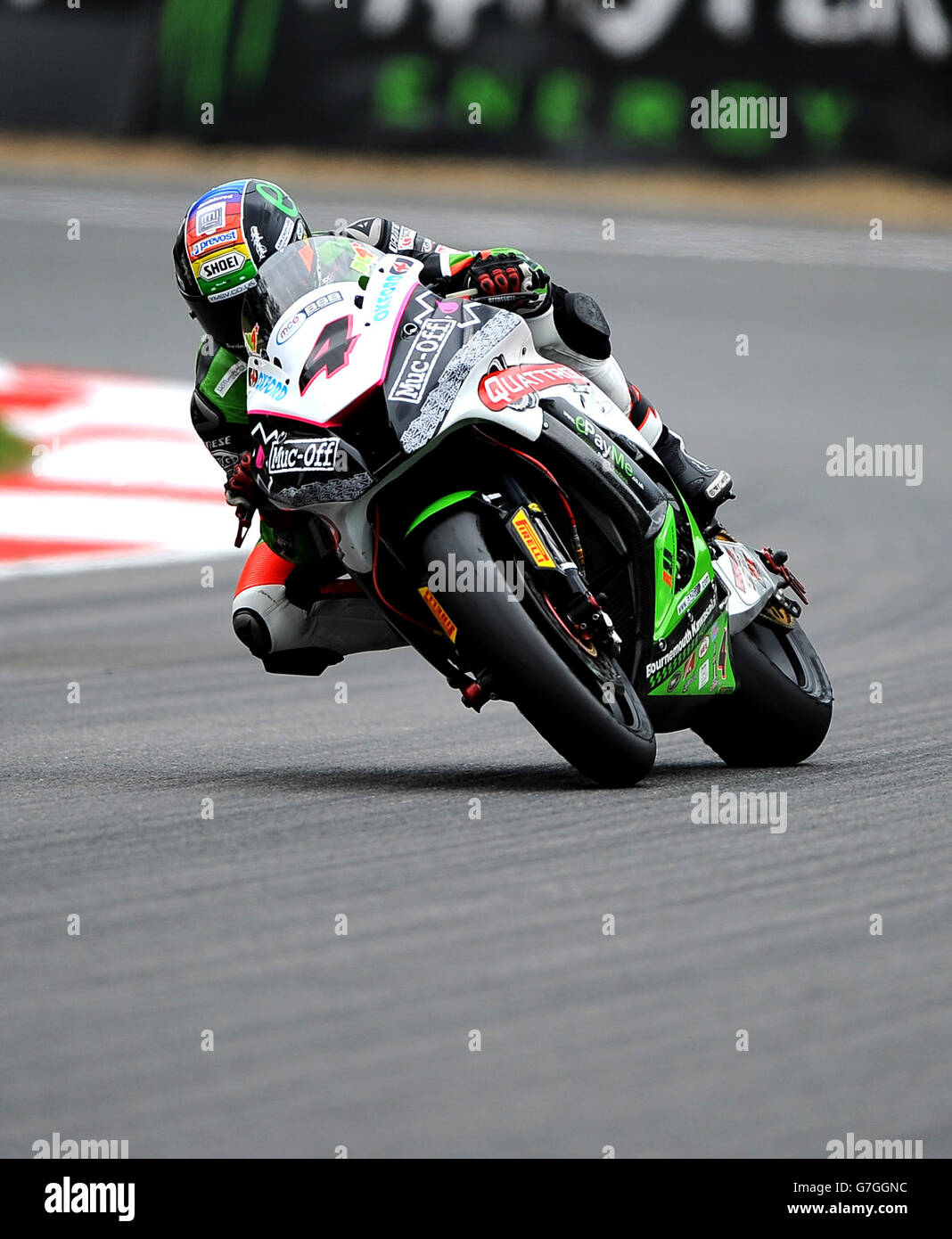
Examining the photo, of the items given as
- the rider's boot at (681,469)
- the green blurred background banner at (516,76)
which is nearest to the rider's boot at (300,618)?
the rider's boot at (681,469)

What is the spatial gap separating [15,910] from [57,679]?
3.39 m

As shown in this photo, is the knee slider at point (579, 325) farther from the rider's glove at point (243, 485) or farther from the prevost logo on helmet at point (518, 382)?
the rider's glove at point (243, 485)

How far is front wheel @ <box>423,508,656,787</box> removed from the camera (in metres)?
4.41

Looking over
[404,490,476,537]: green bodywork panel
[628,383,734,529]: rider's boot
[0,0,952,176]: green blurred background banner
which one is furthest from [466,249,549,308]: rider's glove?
[0,0,952,176]: green blurred background banner

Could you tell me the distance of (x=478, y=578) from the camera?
443cm

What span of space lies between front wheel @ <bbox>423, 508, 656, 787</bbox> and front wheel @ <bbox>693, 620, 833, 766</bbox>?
0.78 meters

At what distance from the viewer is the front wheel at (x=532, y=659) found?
441 centimetres

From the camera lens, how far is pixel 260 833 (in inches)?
176

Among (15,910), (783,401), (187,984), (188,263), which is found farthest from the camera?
(783,401)

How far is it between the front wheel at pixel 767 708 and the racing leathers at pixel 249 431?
439mm

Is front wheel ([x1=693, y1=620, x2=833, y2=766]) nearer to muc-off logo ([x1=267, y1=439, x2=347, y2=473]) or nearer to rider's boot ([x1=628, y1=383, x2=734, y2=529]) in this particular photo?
rider's boot ([x1=628, y1=383, x2=734, y2=529])

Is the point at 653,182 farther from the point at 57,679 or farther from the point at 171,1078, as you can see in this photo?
the point at 171,1078
